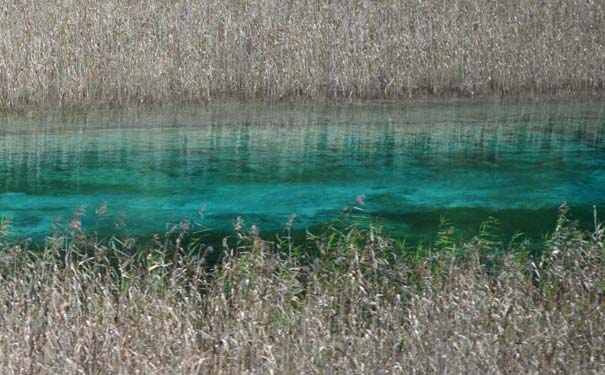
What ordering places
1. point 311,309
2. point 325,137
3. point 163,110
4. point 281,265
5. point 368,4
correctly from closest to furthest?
point 311,309 → point 281,265 → point 325,137 → point 163,110 → point 368,4

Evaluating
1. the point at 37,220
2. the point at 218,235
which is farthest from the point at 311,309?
the point at 37,220

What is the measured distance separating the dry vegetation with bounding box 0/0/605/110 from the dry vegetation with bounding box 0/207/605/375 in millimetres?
6420

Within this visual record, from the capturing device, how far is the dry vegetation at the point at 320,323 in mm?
4074

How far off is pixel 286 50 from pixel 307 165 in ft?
10.1

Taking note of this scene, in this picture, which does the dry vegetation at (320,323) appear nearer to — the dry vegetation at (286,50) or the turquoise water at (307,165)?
the turquoise water at (307,165)

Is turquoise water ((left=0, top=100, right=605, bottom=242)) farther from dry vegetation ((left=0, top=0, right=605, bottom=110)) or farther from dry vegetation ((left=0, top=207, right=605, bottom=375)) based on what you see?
dry vegetation ((left=0, top=207, right=605, bottom=375))

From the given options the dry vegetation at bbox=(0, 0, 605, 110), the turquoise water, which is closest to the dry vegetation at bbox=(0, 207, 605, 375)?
the turquoise water

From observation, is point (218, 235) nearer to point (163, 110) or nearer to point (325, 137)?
point (325, 137)

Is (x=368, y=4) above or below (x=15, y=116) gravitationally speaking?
above

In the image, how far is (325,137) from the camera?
10.5m

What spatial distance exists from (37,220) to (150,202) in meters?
0.95

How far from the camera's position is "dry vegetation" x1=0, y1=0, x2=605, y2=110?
456 inches

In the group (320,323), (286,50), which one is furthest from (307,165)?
(320,323)

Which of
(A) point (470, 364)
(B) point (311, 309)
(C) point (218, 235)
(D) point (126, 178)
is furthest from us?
(D) point (126, 178)
